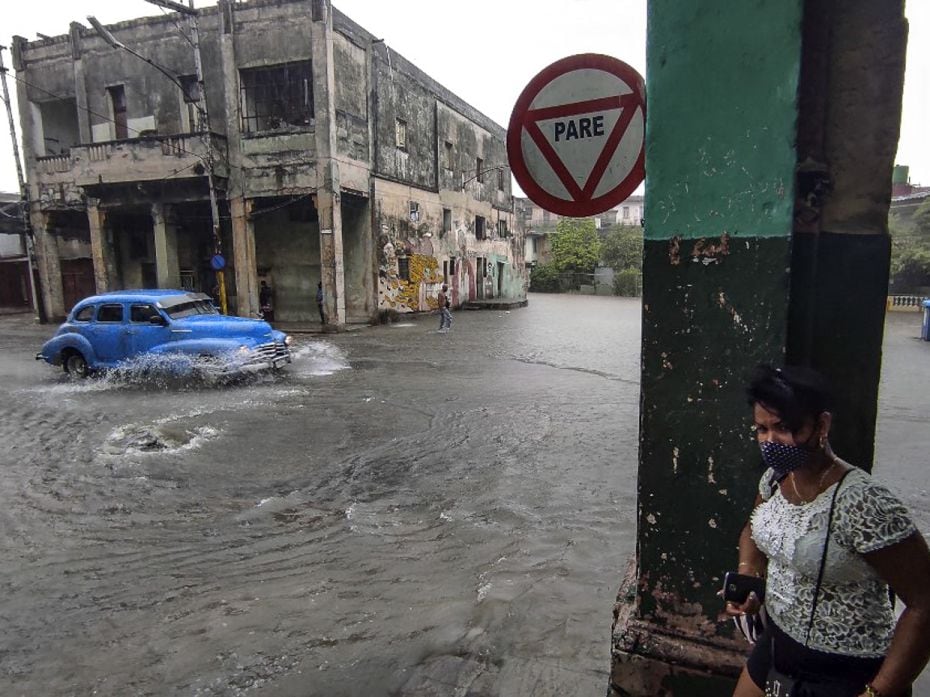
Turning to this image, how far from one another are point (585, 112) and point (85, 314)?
1163 cm

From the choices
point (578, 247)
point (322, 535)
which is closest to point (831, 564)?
point (322, 535)

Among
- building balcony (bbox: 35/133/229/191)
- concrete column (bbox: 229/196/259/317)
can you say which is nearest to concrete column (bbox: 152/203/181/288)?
building balcony (bbox: 35/133/229/191)

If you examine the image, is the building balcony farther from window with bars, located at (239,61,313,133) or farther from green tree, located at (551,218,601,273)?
green tree, located at (551,218,601,273)

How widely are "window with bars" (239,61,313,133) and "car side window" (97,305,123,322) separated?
9607 millimetres

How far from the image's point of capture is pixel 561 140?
288cm

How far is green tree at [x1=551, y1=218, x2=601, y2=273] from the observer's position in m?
44.7

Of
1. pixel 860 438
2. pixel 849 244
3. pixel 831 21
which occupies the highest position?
pixel 831 21

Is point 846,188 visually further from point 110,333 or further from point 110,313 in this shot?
point 110,313

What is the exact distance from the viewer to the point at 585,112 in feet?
9.17

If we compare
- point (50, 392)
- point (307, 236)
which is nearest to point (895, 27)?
point (50, 392)

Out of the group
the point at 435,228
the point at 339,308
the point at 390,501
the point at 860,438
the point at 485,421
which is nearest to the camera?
the point at 860,438

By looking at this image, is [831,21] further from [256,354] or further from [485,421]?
[256,354]

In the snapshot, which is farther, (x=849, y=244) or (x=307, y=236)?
(x=307, y=236)

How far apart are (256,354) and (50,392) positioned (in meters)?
3.56
